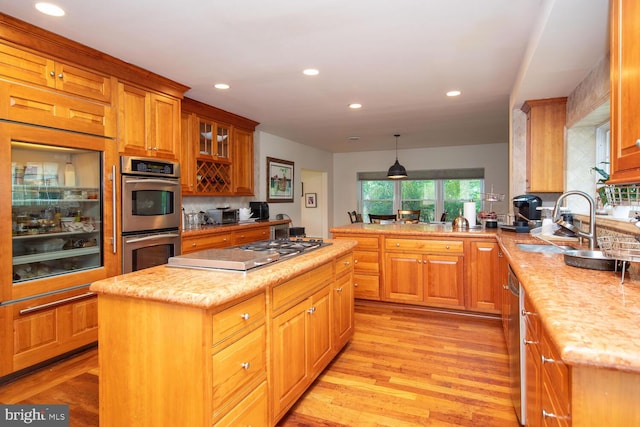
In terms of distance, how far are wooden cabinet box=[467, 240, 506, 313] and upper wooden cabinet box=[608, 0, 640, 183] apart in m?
2.15

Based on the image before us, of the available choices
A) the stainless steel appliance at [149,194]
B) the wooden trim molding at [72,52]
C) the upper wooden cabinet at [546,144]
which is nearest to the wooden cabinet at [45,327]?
the stainless steel appliance at [149,194]

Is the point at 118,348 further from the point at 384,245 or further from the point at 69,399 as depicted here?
the point at 384,245

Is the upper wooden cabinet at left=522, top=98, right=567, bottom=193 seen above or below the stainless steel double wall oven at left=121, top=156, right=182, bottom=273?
above

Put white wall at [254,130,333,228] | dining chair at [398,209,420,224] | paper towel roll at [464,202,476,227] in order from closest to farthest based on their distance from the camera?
paper towel roll at [464,202,476,227] < white wall at [254,130,333,228] < dining chair at [398,209,420,224]

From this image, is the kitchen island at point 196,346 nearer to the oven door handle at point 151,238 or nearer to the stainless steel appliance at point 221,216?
the oven door handle at point 151,238

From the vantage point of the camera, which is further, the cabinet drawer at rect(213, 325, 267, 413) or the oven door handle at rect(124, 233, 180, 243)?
the oven door handle at rect(124, 233, 180, 243)

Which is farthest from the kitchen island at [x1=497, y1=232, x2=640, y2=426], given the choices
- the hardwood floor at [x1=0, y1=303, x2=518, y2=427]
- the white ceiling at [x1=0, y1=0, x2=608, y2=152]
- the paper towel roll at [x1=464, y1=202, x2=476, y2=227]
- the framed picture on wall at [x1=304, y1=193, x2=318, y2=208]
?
the framed picture on wall at [x1=304, y1=193, x2=318, y2=208]

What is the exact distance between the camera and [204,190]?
4625mm

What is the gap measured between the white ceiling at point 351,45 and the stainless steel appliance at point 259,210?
1.60 metres

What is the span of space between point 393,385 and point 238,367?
48.6 inches

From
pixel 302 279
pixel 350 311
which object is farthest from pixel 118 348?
pixel 350 311

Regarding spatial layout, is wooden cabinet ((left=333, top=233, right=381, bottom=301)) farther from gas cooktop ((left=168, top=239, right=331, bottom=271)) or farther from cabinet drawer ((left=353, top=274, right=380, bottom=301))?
gas cooktop ((left=168, top=239, right=331, bottom=271))

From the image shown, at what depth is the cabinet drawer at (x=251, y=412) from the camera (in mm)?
1458

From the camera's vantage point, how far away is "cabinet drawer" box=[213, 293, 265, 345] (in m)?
1.40
